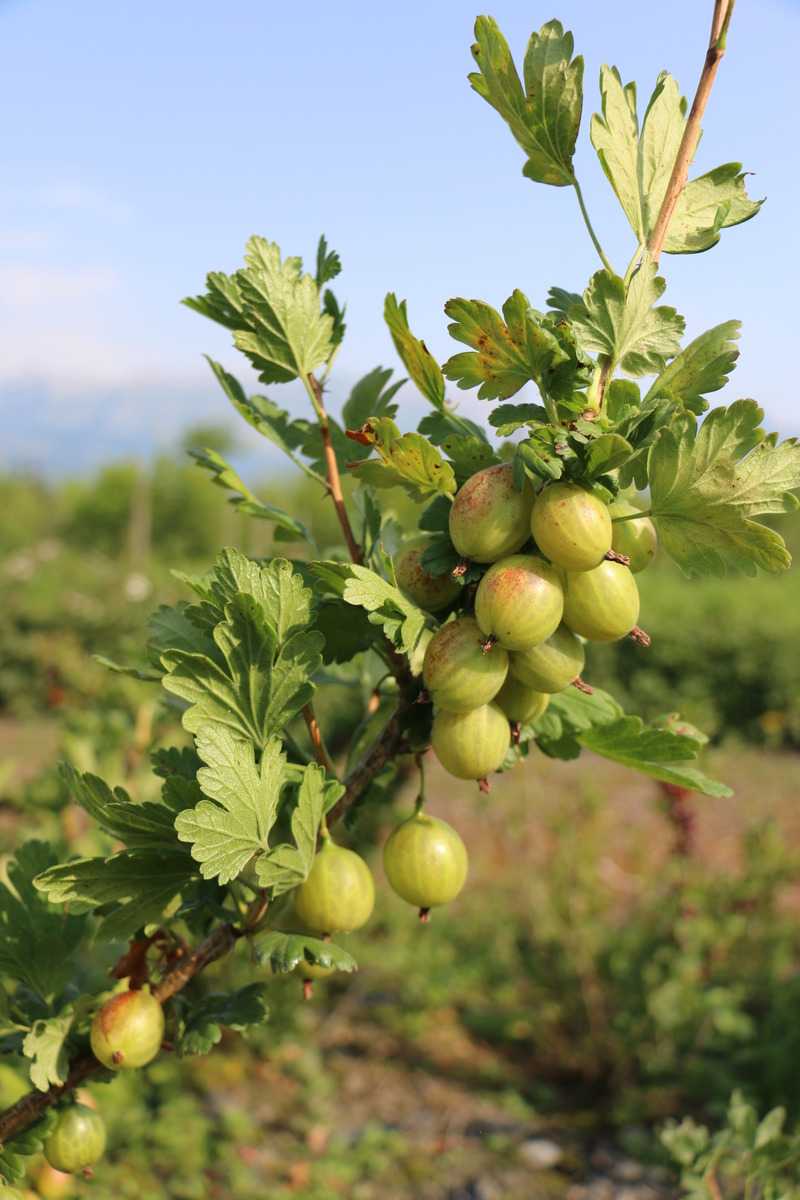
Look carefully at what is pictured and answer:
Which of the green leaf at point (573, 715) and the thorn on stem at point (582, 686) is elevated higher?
the thorn on stem at point (582, 686)

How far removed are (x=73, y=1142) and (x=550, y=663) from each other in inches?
24.1

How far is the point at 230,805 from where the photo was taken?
0.73 meters

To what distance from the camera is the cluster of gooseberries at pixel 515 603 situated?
712 mm

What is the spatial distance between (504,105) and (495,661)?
440mm

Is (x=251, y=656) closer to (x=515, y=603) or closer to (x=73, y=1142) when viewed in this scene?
(x=515, y=603)

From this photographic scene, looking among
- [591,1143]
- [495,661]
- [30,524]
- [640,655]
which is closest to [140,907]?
[495,661]

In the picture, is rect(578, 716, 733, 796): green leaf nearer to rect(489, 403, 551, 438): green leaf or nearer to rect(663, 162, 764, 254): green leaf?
rect(489, 403, 551, 438): green leaf

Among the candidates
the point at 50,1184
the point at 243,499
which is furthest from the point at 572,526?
the point at 50,1184

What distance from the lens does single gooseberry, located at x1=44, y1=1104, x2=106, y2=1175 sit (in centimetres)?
87

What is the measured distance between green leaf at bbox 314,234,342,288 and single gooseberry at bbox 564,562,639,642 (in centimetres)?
38

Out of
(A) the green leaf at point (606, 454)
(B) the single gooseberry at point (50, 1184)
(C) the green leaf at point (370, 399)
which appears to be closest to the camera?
(A) the green leaf at point (606, 454)

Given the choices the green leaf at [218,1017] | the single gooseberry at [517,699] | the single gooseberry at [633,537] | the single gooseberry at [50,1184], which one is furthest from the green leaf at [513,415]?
the single gooseberry at [50,1184]

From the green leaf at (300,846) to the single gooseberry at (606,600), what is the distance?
25cm

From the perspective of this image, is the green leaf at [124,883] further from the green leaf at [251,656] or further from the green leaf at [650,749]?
the green leaf at [650,749]
